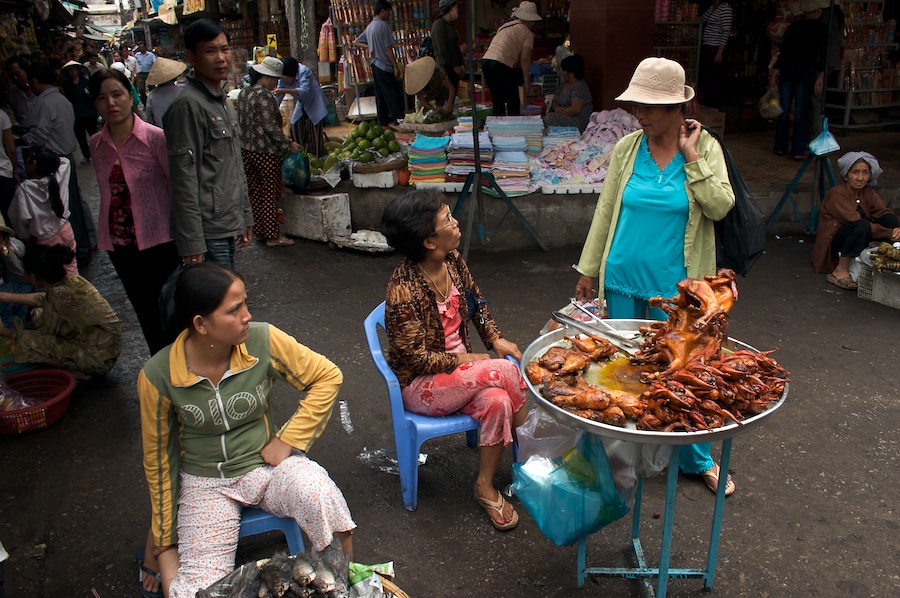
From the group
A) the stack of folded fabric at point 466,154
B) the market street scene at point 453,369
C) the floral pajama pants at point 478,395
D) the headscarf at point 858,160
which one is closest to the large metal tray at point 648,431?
the market street scene at point 453,369

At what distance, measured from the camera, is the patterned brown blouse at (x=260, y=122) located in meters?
6.61

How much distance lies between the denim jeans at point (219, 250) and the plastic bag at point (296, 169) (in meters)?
3.29

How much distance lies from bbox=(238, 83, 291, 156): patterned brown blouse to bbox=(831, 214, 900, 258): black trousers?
5.06 m

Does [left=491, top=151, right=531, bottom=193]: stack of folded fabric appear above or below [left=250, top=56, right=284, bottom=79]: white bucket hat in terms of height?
below

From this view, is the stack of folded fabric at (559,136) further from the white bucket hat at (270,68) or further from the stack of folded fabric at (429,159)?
the white bucket hat at (270,68)

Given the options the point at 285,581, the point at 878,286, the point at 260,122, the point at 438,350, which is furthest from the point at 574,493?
the point at 260,122

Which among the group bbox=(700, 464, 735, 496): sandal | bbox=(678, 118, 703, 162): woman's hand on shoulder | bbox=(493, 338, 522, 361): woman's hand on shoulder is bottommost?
bbox=(700, 464, 735, 496): sandal

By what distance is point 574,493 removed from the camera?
2.43 metres

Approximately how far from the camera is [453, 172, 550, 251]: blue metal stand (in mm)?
6473

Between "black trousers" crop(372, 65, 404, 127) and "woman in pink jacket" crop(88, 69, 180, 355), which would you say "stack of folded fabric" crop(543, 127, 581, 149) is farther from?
"black trousers" crop(372, 65, 404, 127)

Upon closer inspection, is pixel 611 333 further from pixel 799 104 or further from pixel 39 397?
pixel 799 104

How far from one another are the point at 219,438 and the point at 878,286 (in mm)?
5048

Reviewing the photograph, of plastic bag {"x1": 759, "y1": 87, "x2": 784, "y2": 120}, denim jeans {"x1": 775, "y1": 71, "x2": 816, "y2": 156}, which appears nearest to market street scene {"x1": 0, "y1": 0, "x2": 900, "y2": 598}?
denim jeans {"x1": 775, "y1": 71, "x2": 816, "y2": 156}

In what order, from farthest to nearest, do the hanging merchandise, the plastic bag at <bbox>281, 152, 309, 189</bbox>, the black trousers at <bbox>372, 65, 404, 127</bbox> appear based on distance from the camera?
the hanging merchandise → the black trousers at <bbox>372, 65, 404, 127</bbox> → the plastic bag at <bbox>281, 152, 309, 189</bbox>
